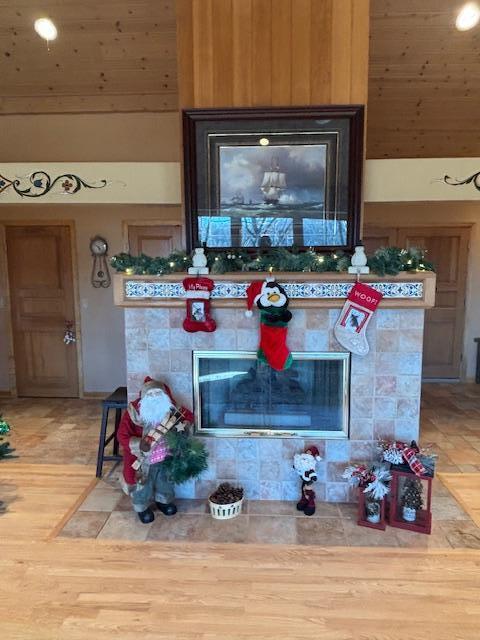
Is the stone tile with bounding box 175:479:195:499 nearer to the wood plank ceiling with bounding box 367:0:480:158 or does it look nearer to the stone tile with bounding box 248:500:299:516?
the stone tile with bounding box 248:500:299:516

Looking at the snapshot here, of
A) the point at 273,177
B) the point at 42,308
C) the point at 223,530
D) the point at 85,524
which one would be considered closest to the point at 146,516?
the point at 85,524

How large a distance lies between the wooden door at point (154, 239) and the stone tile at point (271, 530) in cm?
306

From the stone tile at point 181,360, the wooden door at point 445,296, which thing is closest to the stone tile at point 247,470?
the stone tile at point 181,360

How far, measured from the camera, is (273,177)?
3.15 meters

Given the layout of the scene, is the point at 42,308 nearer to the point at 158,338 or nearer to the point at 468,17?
the point at 158,338

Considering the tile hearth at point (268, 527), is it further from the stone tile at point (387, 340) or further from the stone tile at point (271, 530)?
the stone tile at point (387, 340)

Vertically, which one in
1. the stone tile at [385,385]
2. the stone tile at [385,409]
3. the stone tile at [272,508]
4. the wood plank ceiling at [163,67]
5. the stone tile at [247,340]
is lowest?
the stone tile at [272,508]

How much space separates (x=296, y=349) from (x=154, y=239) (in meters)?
2.69

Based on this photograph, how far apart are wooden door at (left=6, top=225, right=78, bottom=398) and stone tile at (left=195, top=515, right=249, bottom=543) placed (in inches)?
122

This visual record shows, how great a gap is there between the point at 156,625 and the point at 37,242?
4.22 m

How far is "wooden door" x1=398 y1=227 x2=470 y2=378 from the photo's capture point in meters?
5.55

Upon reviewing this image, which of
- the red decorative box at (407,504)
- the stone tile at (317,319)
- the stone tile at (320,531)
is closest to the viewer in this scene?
the stone tile at (320,531)

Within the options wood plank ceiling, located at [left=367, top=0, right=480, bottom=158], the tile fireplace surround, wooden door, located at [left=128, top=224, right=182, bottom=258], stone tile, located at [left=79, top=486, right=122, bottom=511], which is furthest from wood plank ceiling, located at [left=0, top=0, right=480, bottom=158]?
stone tile, located at [left=79, top=486, right=122, bottom=511]

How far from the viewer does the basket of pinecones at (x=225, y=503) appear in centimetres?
281
